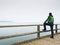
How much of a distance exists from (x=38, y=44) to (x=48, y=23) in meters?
2.39

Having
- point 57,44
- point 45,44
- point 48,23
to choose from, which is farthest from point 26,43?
point 48,23

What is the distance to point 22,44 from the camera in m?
7.50

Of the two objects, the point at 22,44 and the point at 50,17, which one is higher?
the point at 50,17

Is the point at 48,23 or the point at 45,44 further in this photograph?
the point at 48,23

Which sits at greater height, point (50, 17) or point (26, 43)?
point (50, 17)

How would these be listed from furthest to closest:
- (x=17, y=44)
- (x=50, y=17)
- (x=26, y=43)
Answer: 1. (x=50, y=17)
2. (x=26, y=43)
3. (x=17, y=44)

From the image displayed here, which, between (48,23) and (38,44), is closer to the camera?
(38,44)

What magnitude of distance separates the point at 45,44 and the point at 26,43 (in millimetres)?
950

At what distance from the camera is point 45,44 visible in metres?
7.68

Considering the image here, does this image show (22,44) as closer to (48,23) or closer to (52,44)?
(52,44)

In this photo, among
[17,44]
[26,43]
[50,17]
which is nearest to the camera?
[17,44]

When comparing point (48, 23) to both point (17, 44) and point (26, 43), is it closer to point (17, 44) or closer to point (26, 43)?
point (26, 43)

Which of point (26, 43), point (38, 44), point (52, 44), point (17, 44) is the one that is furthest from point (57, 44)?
point (17, 44)

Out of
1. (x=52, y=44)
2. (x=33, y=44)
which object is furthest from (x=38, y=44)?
(x=52, y=44)
